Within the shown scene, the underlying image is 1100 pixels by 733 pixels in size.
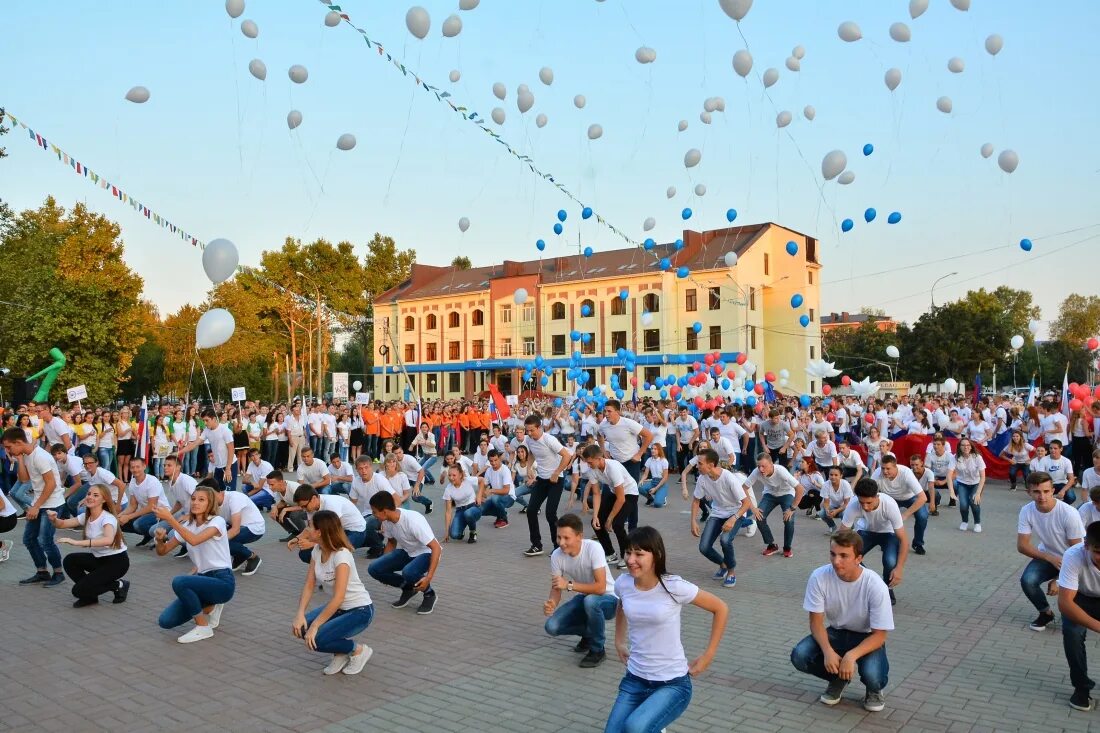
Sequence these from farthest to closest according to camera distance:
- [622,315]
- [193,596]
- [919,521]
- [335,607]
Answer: [622,315] < [919,521] < [193,596] < [335,607]

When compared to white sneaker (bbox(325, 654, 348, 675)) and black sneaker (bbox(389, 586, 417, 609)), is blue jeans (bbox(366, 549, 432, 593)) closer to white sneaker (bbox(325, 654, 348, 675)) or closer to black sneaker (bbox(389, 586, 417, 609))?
black sneaker (bbox(389, 586, 417, 609))

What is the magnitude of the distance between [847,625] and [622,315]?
144ft

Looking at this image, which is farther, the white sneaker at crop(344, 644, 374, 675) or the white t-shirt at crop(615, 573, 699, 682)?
the white sneaker at crop(344, 644, 374, 675)

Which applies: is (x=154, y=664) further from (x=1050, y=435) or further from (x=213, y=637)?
(x=1050, y=435)

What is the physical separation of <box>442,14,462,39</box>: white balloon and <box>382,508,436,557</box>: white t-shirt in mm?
6747

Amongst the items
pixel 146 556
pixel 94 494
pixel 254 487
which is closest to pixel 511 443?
pixel 254 487

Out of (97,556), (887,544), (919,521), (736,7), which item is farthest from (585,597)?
(736,7)

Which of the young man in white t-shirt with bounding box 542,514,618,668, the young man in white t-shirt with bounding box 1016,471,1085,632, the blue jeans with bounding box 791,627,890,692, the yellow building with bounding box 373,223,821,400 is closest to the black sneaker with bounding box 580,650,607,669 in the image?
the young man in white t-shirt with bounding box 542,514,618,668

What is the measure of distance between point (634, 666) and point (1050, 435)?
51.7 ft

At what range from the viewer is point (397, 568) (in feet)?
25.0

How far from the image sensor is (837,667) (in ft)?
16.0

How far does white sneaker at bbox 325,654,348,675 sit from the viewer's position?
5.77 m

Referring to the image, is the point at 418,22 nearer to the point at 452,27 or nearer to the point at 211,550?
the point at 452,27

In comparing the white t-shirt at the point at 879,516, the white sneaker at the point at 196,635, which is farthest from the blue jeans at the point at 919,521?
the white sneaker at the point at 196,635
